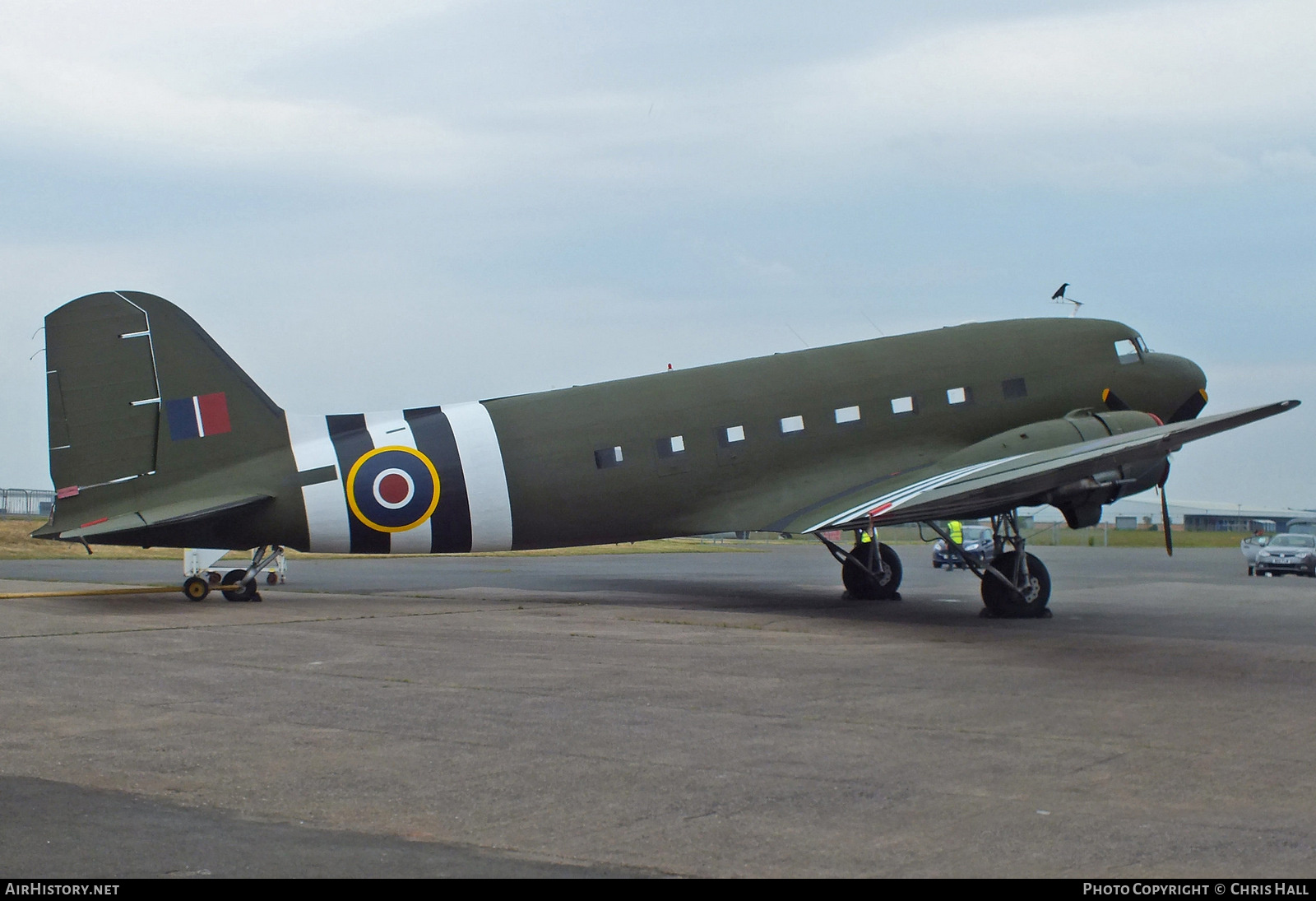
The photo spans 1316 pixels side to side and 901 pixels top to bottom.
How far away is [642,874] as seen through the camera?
5.82 m

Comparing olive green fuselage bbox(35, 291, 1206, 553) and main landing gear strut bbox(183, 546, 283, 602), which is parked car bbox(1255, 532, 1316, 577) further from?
main landing gear strut bbox(183, 546, 283, 602)

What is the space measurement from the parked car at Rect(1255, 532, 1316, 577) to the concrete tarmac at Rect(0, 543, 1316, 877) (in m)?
18.9

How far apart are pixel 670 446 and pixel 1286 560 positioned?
24248 millimetres

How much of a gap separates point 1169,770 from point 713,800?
3.41 meters

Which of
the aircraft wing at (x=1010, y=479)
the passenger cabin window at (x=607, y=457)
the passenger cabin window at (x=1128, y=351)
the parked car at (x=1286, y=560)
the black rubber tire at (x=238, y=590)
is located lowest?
the parked car at (x=1286, y=560)

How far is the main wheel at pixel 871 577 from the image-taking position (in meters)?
23.0

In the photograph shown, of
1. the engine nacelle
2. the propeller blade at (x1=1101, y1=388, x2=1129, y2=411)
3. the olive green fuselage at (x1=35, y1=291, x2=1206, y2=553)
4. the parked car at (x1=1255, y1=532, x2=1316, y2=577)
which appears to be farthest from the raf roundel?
the parked car at (x1=1255, y1=532, x2=1316, y2=577)

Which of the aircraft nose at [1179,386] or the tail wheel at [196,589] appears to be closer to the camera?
the tail wheel at [196,589]

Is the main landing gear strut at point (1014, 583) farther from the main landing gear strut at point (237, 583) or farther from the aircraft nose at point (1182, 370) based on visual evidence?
the main landing gear strut at point (237, 583)

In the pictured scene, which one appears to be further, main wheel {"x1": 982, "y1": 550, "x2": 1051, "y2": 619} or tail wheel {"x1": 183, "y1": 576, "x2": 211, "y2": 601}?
tail wheel {"x1": 183, "y1": 576, "x2": 211, "y2": 601}

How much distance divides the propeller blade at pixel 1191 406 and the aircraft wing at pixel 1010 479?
162 inches

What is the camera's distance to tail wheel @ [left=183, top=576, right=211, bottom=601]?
→ 19.5 m

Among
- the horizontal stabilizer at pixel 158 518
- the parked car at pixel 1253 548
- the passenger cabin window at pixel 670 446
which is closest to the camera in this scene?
the horizontal stabilizer at pixel 158 518

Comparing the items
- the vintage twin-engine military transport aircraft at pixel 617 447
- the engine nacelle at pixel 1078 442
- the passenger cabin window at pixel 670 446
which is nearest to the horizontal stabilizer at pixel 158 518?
the vintage twin-engine military transport aircraft at pixel 617 447
